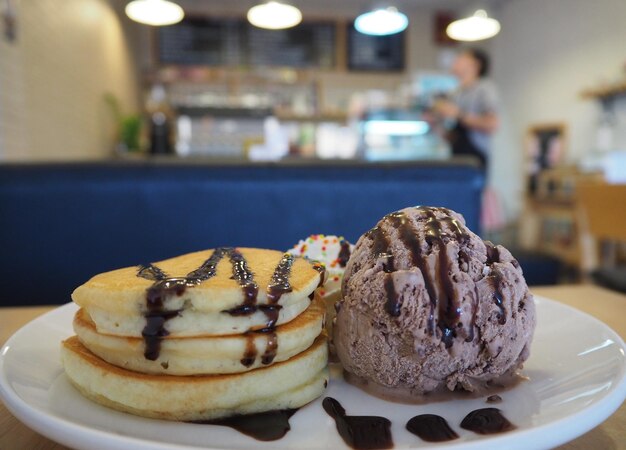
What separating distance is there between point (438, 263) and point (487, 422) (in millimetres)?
255

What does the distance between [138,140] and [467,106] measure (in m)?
4.49

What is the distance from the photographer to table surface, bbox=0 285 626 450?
0.64m

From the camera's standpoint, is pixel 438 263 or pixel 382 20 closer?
pixel 438 263

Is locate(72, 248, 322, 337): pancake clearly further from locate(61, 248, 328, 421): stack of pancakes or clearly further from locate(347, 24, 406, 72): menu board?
locate(347, 24, 406, 72): menu board

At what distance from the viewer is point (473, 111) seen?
5.38 metres

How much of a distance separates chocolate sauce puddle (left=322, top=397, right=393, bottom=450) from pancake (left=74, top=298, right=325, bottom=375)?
0.11 meters

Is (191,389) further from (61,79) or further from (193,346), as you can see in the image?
(61,79)

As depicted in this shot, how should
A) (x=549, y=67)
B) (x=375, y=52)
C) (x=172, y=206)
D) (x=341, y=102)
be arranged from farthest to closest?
(x=375, y=52)
(x=341, y=102)
(x=549, y=67)
(x=172, y=206)

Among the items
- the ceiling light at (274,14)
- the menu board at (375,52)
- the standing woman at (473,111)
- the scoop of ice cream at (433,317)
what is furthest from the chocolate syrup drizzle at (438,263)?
the menu board at (375,52)

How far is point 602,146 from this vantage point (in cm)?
588

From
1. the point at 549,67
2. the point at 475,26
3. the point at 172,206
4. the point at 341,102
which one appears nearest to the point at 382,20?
the point at 475,26

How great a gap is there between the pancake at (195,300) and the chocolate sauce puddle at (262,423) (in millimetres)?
119

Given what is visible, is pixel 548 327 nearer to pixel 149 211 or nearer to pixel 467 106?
pixel 149 211

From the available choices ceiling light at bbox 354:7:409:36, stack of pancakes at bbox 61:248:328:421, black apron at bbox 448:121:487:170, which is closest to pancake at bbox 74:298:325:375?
stack of pancakes at bbox 61:248:328:421
